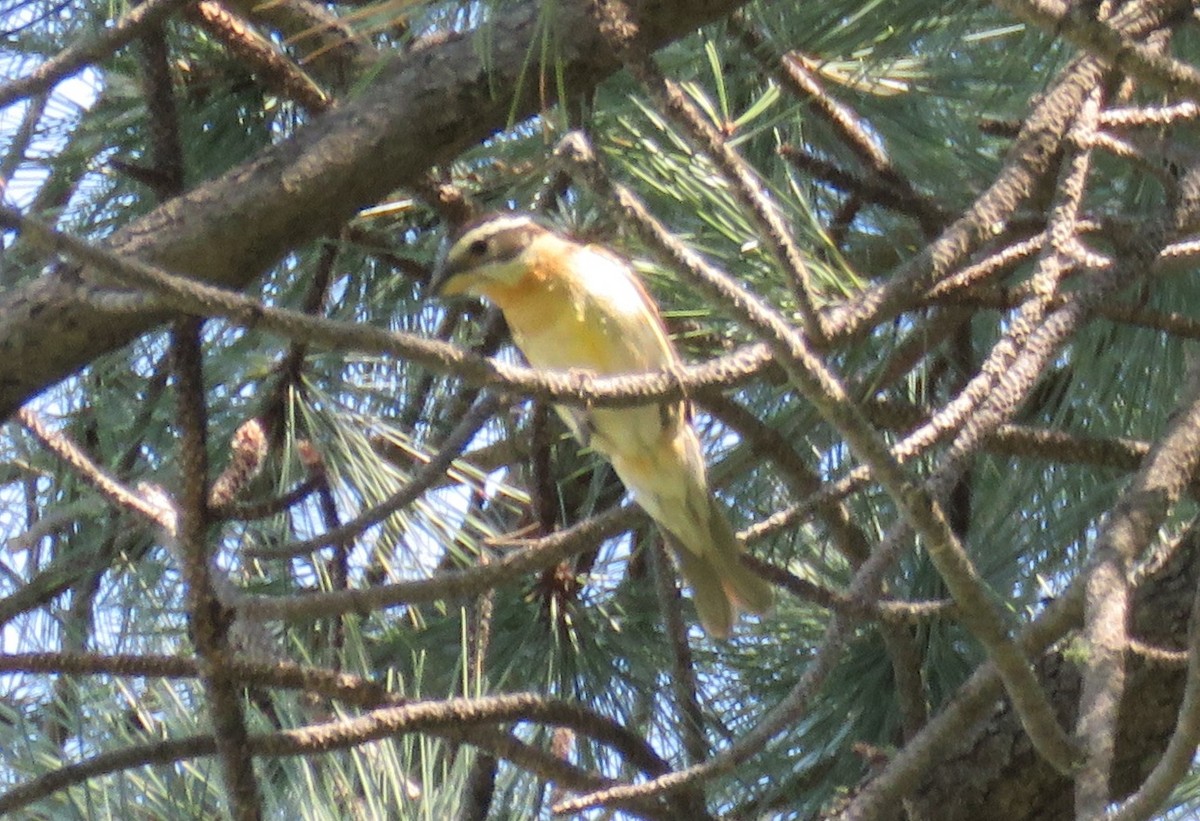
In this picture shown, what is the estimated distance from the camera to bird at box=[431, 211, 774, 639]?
7.67ft

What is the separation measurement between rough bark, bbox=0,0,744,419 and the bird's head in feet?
1.30

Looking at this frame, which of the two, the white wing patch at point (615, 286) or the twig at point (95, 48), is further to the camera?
the white wing patch at point (615, 286)

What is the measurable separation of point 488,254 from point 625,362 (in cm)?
29

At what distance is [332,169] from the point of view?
67.9 inches

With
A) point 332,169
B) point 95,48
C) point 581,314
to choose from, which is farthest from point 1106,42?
point 581,314

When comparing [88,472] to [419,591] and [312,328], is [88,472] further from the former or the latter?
[312,328]

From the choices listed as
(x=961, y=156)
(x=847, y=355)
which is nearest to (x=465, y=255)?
(x=847, y=355)

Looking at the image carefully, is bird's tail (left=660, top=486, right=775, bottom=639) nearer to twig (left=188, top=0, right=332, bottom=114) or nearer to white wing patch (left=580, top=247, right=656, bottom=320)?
white wing patch (left=580, top=247, right=656, bottom=320)

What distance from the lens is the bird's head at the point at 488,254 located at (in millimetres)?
2219

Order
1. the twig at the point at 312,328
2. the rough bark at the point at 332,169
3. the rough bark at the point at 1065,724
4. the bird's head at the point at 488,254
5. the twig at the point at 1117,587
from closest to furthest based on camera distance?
1. the twig at the point at 312,328
2. the twig at the point at 1117,587
3. the rough bark at the point at 332,169
4. the rough bark at the point at 1065,724
5. the bird's head at the point at 488,254

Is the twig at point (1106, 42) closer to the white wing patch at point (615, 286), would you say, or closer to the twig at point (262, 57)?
the white wing patch at point (615, 286)

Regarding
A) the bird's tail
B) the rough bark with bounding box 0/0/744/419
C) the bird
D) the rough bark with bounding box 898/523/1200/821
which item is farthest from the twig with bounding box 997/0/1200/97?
the bird's tail

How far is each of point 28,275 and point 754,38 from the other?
1.26m

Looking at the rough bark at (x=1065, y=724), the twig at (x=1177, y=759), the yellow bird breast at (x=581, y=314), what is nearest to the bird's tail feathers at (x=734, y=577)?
the yellow bird breast at (x=581, y=314)
